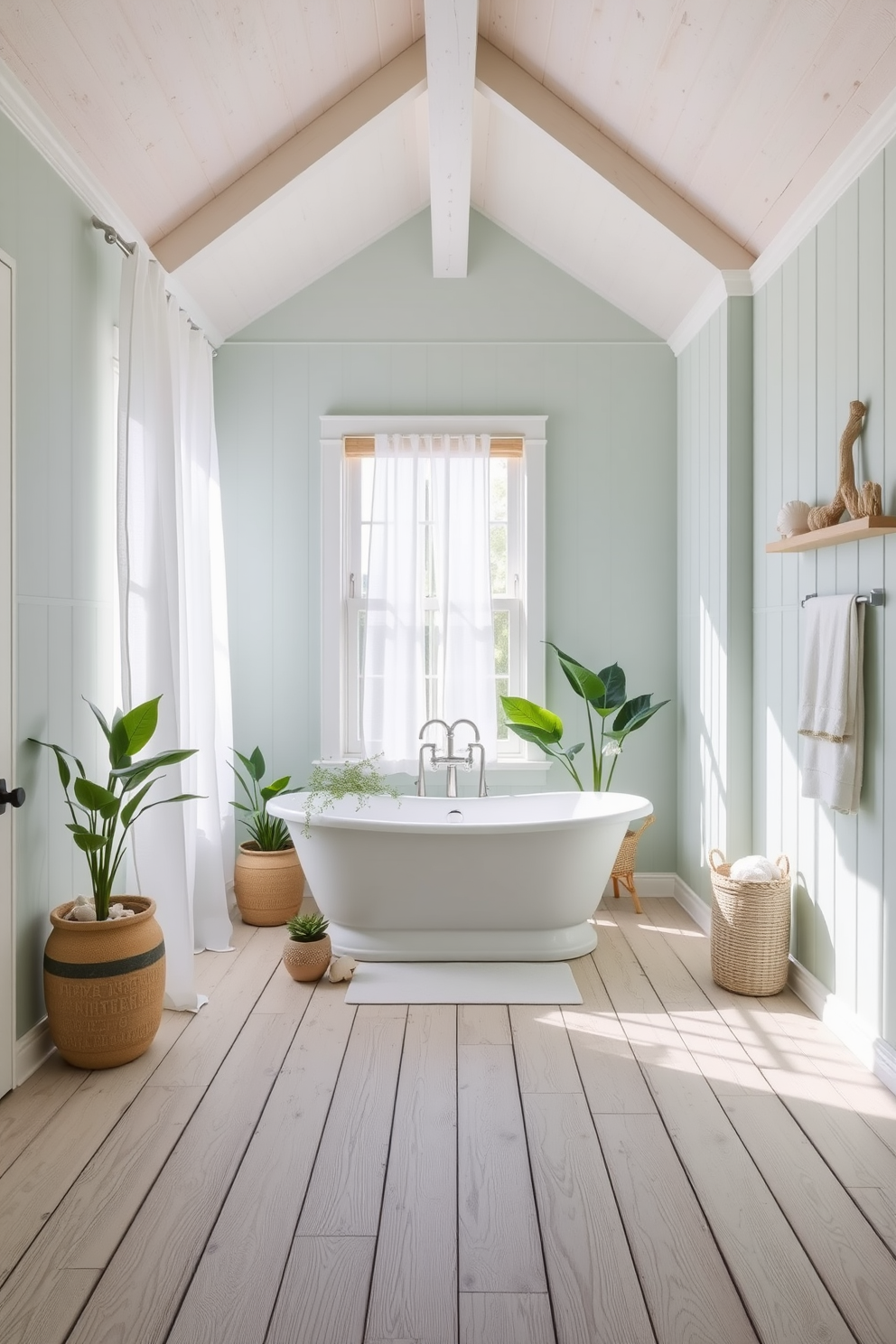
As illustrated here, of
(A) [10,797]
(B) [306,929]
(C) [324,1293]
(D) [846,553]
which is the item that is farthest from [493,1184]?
(D) [846,553]

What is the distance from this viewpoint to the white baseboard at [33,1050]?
2.62 meters

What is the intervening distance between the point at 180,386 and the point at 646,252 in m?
2.05

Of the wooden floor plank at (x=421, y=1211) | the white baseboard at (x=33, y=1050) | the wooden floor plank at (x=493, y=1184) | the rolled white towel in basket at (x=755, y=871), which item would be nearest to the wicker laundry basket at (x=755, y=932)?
the rolled white towel in basket at (x=755, y=871)

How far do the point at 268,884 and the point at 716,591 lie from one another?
2334 millimetres

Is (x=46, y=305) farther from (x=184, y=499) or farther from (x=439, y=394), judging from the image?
(x=439, y=394)

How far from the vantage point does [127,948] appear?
269 centimetres

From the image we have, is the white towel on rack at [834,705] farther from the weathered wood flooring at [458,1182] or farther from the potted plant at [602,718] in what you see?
the potted plant at [602,718]

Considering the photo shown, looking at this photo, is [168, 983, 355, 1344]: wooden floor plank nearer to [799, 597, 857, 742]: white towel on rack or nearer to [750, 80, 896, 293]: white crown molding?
[799, 597, 857, 742]: white towel on rack

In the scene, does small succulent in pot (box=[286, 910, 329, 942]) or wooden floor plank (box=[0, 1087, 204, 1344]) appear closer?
wooden floor plank (box=[0, 1087, 204, 1344])

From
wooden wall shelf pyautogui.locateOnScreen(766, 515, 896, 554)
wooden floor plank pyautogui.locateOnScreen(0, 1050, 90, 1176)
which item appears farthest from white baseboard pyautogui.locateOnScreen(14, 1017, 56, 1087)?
wooden wall shelf pyautogui.locateOnScreen(766, 515, 896, 554)

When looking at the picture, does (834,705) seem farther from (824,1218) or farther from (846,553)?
(824,1218)

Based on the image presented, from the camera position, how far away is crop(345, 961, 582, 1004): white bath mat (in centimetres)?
325

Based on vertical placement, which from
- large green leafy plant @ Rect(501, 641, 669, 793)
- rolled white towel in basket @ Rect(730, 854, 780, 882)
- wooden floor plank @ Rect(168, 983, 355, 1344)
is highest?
large green leafy plant @ Rect(501, 641, 669, 793)

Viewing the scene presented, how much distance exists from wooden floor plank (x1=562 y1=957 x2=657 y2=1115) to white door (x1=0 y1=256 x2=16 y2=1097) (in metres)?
1.59
